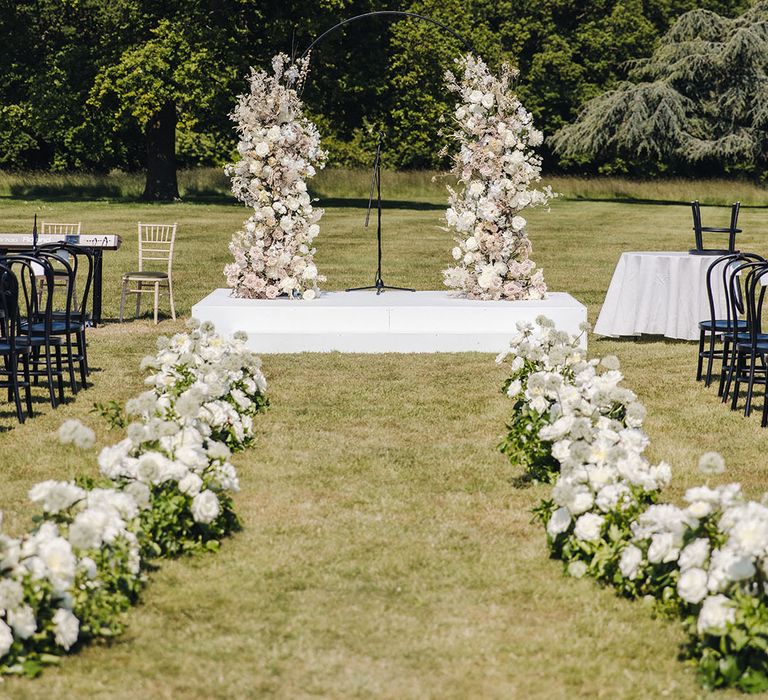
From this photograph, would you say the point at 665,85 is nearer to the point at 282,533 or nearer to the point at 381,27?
the point at 381,27

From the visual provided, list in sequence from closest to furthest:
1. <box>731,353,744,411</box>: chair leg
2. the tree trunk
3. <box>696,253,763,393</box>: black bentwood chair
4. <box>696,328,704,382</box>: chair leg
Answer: <box>731,353,744,411</box>: chair leg
<box>696,253,763,393</box>: black bentwood chair
<box>696,328,704,382</box>: chair leg
the tree trunk

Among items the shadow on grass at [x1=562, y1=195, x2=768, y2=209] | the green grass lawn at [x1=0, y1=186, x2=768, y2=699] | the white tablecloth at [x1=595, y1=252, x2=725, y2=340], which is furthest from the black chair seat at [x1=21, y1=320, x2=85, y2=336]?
the shadow on grass at [x1=562, y1=195, x2=768, y2=209]

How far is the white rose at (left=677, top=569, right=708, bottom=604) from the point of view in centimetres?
428

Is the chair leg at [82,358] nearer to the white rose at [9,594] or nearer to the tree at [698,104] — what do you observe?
the white rose at [9,594]

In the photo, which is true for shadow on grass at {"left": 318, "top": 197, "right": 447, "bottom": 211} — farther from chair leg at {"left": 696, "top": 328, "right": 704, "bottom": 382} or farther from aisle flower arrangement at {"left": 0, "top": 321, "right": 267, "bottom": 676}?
aisle flower arrangement at {"left": 0, "top": 321, "right": 267, "bottom": 676}

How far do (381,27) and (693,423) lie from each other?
93.4 ft

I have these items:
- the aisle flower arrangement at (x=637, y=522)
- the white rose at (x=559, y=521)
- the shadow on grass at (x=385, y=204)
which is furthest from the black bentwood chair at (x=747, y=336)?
the shadow on grass at (x=385, y=204)

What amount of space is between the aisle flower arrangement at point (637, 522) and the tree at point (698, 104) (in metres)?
36.6

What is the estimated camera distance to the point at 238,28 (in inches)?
1328

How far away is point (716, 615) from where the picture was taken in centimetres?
417

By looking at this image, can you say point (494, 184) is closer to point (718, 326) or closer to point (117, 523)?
point (718, 326)

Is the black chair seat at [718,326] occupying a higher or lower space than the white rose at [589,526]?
higher

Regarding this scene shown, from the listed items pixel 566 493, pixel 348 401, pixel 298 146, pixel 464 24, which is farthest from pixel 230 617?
pixel 464 24

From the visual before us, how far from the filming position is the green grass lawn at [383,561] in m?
4.30
